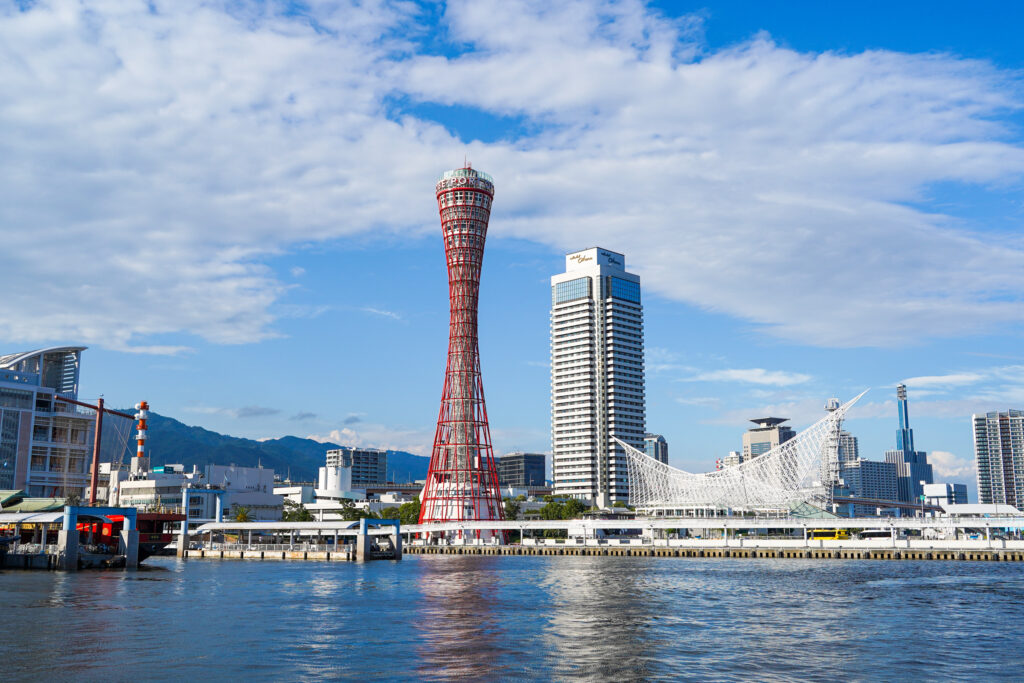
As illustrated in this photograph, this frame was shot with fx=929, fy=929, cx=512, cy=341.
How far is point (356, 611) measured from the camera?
153 ft

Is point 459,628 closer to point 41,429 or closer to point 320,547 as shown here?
point 320,547

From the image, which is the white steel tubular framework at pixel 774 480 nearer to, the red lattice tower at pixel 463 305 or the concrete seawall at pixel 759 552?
the concrete seawall at pixel 759 552

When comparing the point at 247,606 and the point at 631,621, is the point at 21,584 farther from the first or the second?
the point at 631,621

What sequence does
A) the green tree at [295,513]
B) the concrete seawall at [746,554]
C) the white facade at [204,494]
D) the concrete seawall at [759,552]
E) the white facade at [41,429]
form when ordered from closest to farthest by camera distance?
the concrete seawall at [746,554], the concrete seawall at [759,552], the white facade at [41,429], the white facade at [204,494], the green tree at [295,513]

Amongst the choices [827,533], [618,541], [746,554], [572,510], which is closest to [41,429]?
[618,541]

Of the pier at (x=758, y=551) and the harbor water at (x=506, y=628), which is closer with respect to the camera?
the harbor water at (x=506, y=628)

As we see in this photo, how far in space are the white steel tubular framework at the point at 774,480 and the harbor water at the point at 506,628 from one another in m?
59.8

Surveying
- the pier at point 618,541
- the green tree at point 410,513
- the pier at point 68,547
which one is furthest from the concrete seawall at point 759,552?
the pier at point 68,547

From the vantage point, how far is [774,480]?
13675 centimetres

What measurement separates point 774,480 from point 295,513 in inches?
3120

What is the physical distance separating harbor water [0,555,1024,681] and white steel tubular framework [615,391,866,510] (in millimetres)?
59842

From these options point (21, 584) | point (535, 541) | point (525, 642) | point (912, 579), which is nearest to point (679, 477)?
point (535, 541)

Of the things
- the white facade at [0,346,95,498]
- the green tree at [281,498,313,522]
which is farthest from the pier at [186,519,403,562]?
the green tree at [281,498,313,522]

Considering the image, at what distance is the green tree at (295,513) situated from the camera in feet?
499
